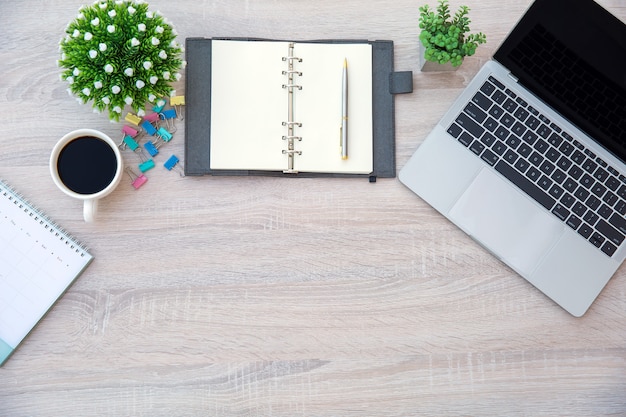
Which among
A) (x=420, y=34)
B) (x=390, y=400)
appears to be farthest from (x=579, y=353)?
(x=420, y=34)

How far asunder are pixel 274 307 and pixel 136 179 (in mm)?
301

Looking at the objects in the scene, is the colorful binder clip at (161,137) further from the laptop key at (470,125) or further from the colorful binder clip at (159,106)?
the laptop key at (470,125)

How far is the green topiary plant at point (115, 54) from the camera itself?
774 mm

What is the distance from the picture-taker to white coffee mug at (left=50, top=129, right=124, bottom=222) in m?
0.82

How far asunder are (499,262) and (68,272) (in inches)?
27.0

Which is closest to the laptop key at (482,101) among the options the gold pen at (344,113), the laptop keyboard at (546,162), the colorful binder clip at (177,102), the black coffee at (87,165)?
the laptop keyboard at (546,162)

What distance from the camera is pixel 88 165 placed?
83cm

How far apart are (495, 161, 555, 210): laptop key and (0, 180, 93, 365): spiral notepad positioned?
0.67 metres

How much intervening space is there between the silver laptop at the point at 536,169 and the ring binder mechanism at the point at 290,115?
18 centimetres

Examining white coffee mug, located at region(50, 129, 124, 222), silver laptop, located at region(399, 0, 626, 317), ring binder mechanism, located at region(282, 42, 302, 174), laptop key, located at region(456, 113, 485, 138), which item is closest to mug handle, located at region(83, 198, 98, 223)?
white coffee mug, located at region(50, 129, 124, 222)

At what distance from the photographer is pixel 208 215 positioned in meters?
0.88

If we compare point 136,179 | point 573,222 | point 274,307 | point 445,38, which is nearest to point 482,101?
point 445,38

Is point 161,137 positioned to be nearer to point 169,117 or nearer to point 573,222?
point 169,117

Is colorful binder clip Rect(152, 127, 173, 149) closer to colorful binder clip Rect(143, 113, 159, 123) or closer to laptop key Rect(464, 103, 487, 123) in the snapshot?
colorful binder clip Rect(143, 113, 159, 123)
